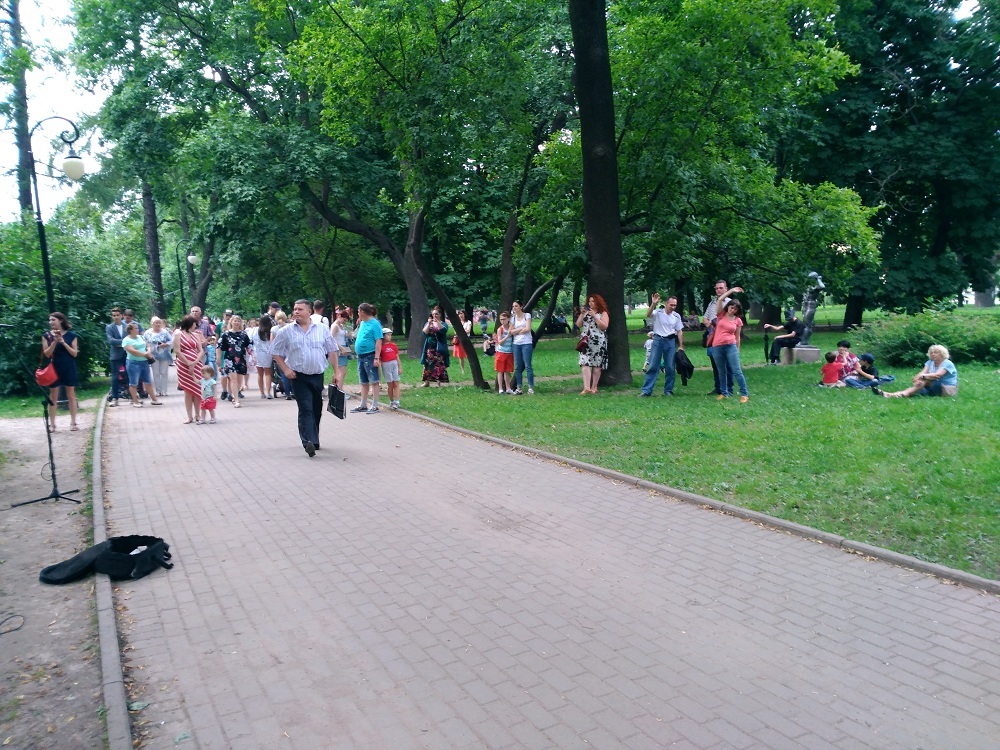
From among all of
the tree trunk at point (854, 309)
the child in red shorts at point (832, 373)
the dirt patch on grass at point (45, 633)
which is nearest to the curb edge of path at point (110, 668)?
the dirt patch on grass at point (45, 633)

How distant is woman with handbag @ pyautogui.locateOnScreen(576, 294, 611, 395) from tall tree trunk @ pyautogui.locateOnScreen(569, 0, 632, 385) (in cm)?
36

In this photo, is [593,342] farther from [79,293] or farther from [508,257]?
[79,293]

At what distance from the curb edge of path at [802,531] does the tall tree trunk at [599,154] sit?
6.42 metres

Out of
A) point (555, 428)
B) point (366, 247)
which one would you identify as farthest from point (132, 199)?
point (555, 428)

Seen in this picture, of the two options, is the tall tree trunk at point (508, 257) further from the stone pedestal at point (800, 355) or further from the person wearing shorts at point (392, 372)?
the stone pedestal at point (800, 355)

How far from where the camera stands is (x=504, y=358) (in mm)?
16188

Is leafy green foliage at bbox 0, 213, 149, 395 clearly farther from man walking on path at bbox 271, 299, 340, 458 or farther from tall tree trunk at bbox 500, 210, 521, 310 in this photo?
tall tree trunk at bbox 500, 210, 521, 310

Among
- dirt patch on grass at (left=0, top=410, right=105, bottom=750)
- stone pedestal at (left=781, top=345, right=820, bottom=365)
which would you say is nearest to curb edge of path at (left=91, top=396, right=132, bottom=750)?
dirt patch on grass at (left=0, top=410, right=105, bottom=750)

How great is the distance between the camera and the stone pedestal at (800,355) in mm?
22531

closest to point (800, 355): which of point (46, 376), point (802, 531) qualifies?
point (802, 531)

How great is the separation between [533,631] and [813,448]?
5430 millimetres

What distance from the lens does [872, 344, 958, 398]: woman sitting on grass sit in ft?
42.2

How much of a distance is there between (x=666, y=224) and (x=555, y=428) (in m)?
6.62

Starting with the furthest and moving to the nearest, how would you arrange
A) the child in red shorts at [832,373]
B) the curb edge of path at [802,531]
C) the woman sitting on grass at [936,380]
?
the child in red shorts at [832,373], the woman sitting on grass at [936,380], the curb edge of path at [802,531]
